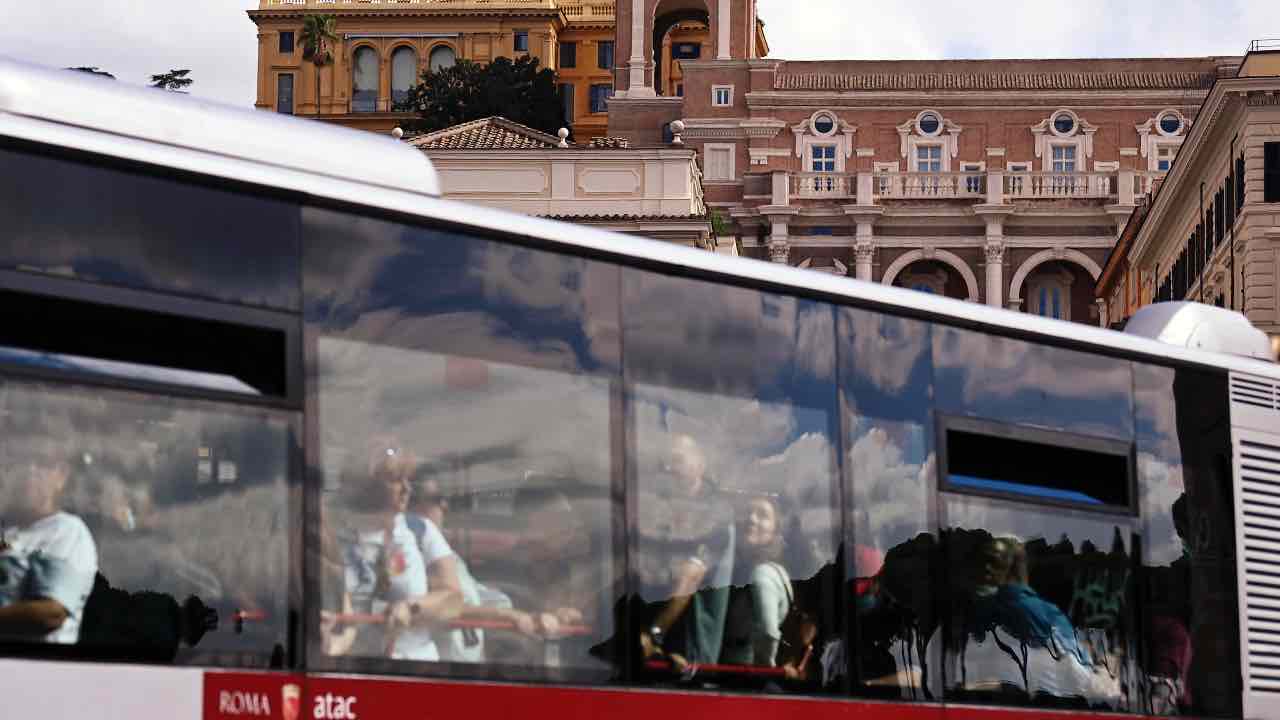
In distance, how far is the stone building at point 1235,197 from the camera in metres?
43.7

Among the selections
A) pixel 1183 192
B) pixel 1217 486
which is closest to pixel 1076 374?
pixel 1217 486

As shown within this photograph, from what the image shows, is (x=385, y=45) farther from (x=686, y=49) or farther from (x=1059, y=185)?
(x=1059, y=185)

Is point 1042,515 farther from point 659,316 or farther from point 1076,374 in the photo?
point 659,316

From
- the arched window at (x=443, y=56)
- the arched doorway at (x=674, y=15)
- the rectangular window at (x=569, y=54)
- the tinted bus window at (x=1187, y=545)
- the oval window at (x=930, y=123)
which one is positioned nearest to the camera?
the tinted bus window at (x=1187, y=545)

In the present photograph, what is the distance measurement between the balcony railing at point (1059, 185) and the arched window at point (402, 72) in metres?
36.9

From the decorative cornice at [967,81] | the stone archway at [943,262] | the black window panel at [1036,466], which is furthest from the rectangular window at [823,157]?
the black window panel at [1036,466]

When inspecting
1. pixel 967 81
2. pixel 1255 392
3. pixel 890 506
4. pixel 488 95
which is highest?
pixel 488 95

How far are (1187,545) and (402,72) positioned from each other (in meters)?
→ 106

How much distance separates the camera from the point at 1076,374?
8.92 metres

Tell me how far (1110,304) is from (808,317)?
7288cm

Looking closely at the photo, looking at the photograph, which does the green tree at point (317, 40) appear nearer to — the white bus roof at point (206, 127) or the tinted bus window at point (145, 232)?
the white bus roof at point (206, 127)

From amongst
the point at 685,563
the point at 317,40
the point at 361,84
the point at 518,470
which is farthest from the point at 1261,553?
the point at 361,84

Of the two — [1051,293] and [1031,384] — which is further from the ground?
[1051,293]

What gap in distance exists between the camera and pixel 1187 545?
924cm
